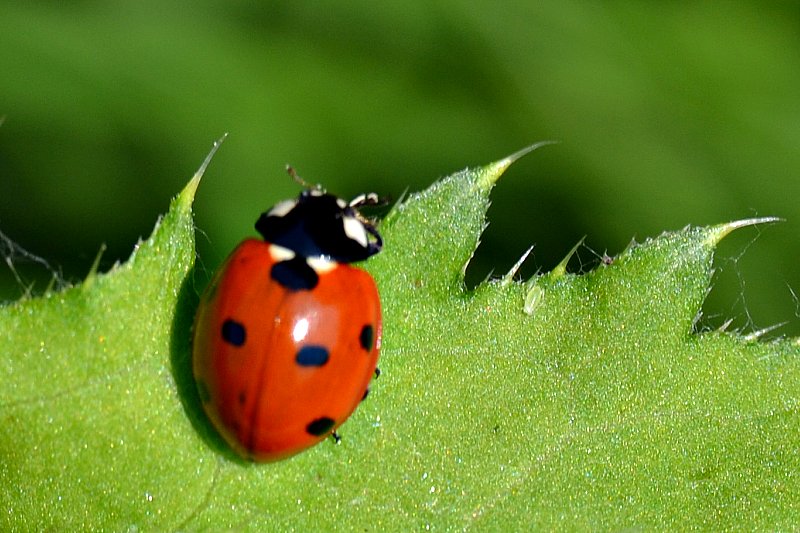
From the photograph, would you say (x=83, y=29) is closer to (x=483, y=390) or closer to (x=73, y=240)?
(x=73, y=240)

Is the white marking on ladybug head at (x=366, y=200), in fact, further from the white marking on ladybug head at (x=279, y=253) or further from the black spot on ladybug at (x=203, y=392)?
the black spot on ladybug at (x=203, y=392)

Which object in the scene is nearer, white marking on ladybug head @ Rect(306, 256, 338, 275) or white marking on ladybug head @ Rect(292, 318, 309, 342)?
white marking on ladybug head @ Rect(292, 318, 309, 342)

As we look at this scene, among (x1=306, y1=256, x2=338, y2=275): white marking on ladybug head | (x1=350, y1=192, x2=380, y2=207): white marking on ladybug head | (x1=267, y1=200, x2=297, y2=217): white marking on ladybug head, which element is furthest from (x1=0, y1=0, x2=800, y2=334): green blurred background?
(x1=306, y1=256, x2=338, y2=275): white marking on ladybug head

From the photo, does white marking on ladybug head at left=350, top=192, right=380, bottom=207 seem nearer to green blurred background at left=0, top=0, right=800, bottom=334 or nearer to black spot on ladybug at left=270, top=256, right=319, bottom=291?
black spot on ladybug at left=270, top=256, right=319, bottom=291

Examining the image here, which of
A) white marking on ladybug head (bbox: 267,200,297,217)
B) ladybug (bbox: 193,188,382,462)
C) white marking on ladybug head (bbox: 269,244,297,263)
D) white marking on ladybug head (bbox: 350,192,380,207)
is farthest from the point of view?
white marking on ladybug head (bbox: 350,192,380,207)

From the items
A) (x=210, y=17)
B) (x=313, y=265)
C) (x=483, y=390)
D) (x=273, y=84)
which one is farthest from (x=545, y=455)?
(x=210, y=17)

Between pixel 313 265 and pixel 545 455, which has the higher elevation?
pixel 313 265

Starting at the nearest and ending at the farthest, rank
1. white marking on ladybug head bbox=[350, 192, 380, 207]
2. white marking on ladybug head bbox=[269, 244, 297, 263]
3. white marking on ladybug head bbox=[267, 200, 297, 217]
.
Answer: white marking on ladybug head bbox=[269, 244, 297, 263]
white marking on ladybug head bbox=[267, 200, 297, 217]
white marking on ladybug head bbox=[350, 192, 380, 207]

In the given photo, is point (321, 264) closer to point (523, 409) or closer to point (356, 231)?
point (356, 231)
